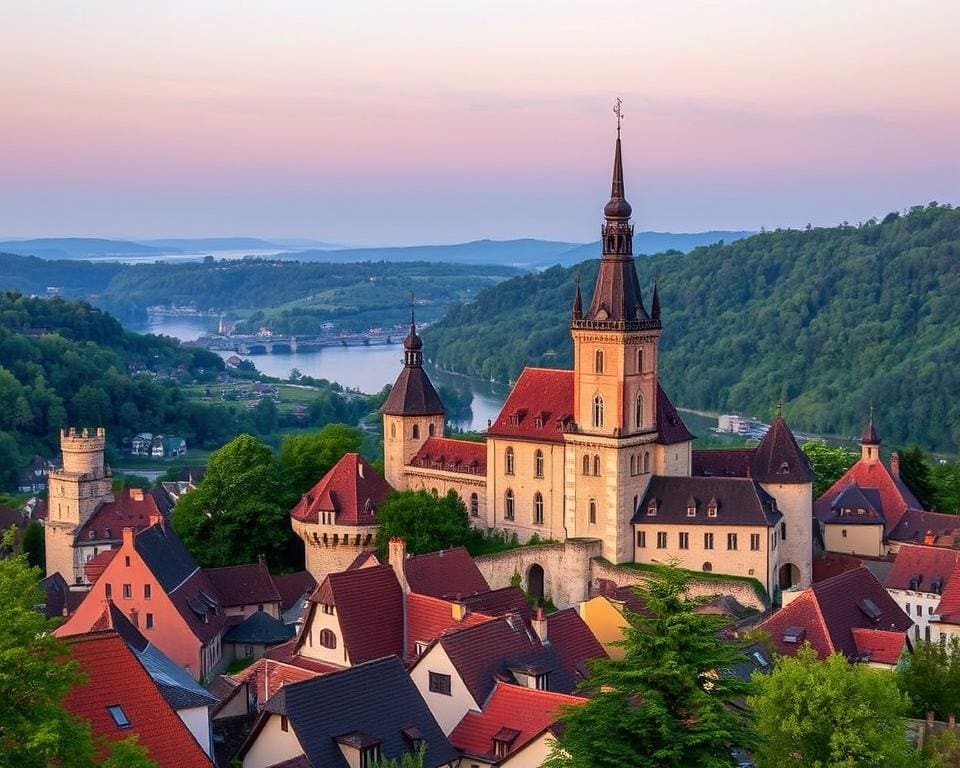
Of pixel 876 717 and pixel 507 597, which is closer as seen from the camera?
pixel 876 717

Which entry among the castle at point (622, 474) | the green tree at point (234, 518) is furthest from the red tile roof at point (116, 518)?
the castle at point (622, 474)

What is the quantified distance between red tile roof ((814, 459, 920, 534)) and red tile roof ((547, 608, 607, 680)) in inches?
1156

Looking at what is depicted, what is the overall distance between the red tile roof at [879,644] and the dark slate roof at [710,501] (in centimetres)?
1258

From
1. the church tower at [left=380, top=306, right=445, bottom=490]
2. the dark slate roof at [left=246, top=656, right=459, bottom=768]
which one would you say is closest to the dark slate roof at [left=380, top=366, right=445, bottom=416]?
the church tower at [left=380, top=306, right=445, bottom=490]

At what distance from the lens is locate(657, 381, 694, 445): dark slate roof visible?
7075cm

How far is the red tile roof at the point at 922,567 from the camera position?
6675cm

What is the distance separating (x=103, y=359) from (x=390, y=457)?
106159 mm

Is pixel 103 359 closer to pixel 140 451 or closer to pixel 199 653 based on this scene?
pixel 140 451

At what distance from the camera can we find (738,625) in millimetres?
60062

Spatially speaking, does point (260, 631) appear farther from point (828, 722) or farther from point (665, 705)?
point (665, 705)

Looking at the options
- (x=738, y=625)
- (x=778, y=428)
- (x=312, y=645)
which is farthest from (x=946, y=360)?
(x=312, y=645)

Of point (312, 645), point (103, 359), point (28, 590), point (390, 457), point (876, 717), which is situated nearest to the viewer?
point (28, 590)

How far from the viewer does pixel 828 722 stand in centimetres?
3884

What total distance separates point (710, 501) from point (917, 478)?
75.3 feet
